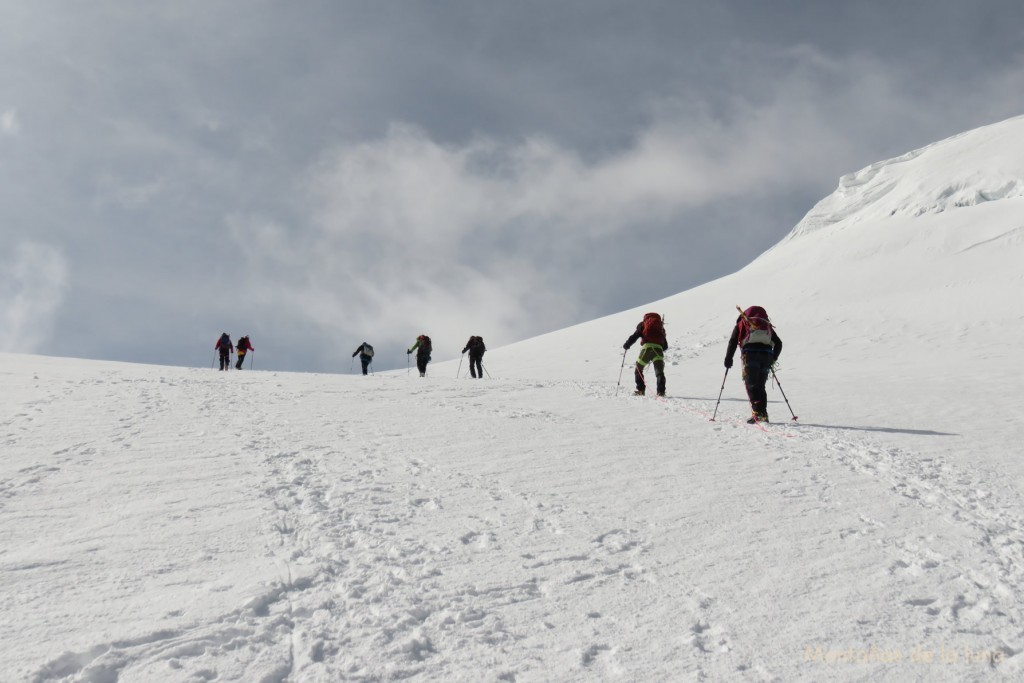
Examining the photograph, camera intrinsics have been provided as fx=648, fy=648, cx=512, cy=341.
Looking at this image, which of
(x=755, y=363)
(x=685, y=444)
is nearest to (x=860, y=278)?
(x=755, y=363)

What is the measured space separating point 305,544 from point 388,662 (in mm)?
Result: 1492

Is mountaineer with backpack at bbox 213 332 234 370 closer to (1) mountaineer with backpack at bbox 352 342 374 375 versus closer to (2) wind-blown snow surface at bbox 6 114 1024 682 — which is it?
(1) mountaineer with backpack at bbox 352 342 374 375

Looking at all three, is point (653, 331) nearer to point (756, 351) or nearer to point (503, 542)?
point (756, 351)

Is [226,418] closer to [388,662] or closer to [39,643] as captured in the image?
[39,643]

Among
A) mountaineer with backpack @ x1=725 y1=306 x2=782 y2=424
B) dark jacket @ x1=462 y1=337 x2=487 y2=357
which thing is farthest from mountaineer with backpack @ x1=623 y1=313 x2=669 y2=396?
dark jacket @ x1=462 y1=337 x2=487 y2=357

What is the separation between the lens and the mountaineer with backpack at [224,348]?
26986 millimetres

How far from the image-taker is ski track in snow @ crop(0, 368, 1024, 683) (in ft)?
9.86

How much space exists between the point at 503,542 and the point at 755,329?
7564mm

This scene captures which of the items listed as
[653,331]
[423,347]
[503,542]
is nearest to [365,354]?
[423,347]

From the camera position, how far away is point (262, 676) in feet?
9.37

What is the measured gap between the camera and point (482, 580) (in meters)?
3.82

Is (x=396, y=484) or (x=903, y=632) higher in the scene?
(x=396, y=484)

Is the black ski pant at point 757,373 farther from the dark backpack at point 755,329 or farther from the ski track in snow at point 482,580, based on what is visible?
the ski track in snow at point 482,580

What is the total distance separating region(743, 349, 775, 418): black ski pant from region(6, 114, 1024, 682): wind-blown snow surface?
43 cm
